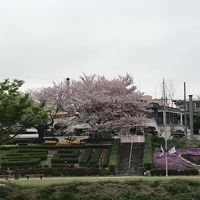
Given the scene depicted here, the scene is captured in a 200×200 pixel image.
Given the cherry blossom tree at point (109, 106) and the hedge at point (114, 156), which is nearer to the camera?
the hedge at point (114, 156)

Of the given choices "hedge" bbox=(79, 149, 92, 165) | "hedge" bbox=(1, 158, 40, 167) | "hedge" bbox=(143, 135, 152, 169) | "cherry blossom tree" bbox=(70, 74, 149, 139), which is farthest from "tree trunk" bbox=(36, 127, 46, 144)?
"hedge" bbox=(143, 135, 152, 169)

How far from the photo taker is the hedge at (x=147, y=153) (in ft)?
174

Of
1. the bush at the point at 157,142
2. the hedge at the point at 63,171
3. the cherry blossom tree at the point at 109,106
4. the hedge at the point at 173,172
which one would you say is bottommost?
the hedge at the point at 63,171

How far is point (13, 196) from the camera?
23.3 metres

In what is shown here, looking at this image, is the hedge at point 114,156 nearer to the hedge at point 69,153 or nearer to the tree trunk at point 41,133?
the hedge at point 69,153

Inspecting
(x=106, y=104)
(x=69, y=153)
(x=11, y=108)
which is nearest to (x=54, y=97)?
(x=106, y=104)

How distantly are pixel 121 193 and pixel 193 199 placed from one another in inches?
129

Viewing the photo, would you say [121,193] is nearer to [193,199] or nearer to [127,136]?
[193,199]

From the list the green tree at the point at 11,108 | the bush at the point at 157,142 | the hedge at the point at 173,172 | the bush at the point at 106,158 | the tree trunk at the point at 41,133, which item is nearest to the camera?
the green tree at the point at 11,108

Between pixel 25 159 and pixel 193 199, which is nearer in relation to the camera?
pixel 193 199

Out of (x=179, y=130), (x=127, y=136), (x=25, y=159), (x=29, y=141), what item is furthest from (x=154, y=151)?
(x=179, y=130)

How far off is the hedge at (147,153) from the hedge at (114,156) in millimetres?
3322

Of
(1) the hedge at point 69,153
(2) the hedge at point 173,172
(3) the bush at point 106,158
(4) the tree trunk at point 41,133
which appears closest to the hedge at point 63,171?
(3) the bush at point 106,158

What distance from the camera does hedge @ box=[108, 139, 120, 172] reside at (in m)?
52.7
